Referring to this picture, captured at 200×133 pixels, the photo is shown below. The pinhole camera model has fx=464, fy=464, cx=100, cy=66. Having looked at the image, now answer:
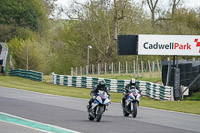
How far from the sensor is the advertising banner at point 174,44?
101ft

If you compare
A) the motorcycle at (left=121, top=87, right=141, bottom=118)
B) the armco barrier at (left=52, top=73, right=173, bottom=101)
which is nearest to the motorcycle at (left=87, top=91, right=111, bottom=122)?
the motorcycle at (left=121, top=87, right=141, bottom=118)

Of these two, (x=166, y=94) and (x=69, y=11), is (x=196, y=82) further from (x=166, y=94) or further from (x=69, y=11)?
(x=69, y=11)

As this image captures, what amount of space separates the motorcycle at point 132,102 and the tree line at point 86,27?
40639mm

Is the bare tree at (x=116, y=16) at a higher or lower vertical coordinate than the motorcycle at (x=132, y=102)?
higher

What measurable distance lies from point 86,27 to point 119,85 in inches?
967

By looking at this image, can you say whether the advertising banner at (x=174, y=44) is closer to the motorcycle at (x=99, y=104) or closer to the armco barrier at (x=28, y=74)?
the armco barrier at (x=28, y=74)

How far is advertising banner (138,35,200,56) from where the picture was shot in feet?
101

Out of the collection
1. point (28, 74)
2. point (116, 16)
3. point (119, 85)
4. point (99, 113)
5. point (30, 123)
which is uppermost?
point (116, 16)

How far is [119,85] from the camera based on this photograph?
35906 mm

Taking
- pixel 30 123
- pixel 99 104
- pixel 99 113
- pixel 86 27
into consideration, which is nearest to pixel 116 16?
pixel 86 27

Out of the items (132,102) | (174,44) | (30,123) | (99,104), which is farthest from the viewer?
(174,44)

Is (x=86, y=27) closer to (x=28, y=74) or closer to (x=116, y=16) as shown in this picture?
(x=116, y=16)

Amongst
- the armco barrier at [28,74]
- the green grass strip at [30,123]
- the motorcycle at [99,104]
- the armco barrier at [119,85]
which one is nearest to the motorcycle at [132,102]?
the motorcycle at [99,104]

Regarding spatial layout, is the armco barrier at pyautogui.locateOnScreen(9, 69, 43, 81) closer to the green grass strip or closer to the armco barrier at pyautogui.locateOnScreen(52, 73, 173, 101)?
the armco barrier at pyautogui.locateOnScreen(52, 73, 173, 101)
